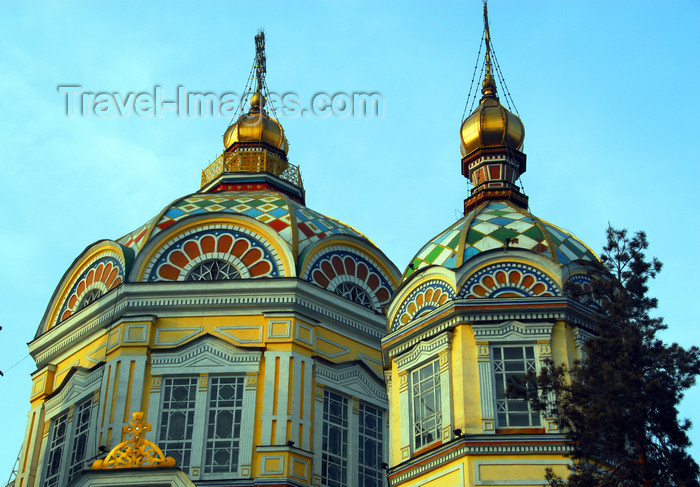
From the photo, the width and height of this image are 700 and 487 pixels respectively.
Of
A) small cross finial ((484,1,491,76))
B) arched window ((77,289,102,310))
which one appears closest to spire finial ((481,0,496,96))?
small cross finial ((484,1,491,76))

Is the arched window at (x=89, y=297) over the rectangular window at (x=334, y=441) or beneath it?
over

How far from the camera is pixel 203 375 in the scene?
980 inches

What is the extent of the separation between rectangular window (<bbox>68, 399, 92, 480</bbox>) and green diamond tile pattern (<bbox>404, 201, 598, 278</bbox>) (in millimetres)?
8208

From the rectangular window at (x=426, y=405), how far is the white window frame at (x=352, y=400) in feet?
14.4

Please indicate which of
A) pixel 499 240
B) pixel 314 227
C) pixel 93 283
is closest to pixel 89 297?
pixel 93 283

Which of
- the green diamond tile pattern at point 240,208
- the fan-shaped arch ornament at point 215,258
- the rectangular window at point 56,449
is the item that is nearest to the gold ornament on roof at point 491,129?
the green diamond tile pattern at point 240,208

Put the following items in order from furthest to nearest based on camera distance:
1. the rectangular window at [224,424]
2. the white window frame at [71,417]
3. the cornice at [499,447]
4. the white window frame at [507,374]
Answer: the white window frame at [71,417] < the rectangular window at [224,424] < the white window frame at [507,374] < the cornice at [499,447]

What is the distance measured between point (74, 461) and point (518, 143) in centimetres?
1259

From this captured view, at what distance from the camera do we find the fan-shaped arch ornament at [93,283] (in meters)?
26.9

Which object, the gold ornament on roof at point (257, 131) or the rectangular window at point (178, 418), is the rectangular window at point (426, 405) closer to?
the rectangular window at point (178, 418)

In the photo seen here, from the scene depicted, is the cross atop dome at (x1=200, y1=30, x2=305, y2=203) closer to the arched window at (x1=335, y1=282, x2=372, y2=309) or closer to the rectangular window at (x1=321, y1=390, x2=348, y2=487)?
the arched window at (x1=335, y1=282, x2=372, y2=309)

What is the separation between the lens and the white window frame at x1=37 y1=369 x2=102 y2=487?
985 inches

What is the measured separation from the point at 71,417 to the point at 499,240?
35.8 ft

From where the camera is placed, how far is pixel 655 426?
1580 cm
